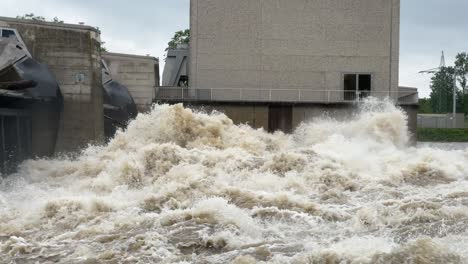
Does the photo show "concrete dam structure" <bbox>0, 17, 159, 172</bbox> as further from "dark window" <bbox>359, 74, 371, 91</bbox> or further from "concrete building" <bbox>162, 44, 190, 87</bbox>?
"dark window" <bbox>359, 74, 371, 91</bbox>

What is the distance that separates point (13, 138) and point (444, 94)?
90.4 metres

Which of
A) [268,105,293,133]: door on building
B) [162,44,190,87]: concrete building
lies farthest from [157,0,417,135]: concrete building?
[162,44,190,87]: concrete building

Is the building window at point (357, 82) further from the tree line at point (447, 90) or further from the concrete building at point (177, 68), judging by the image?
the tree line at point (447, 90)

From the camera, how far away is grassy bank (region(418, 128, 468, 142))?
4197cm

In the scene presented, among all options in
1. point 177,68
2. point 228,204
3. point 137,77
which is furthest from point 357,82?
point 228,204

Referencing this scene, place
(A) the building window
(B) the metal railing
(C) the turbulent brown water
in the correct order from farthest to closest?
(A) the building window
(B) the metal railing
(C) the turbulent brown water

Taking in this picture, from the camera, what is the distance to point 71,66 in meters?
19.2

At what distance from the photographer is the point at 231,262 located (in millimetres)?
7156

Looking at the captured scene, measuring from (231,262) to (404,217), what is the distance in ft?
10.7

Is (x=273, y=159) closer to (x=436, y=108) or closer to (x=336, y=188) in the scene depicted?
(x=336, y=188)

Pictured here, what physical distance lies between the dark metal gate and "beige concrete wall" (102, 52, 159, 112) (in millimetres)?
6506

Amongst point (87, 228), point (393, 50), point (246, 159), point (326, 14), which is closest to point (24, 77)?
point (246, 159)

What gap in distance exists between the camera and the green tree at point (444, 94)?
91.2 m

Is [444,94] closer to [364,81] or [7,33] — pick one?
[364,81]
